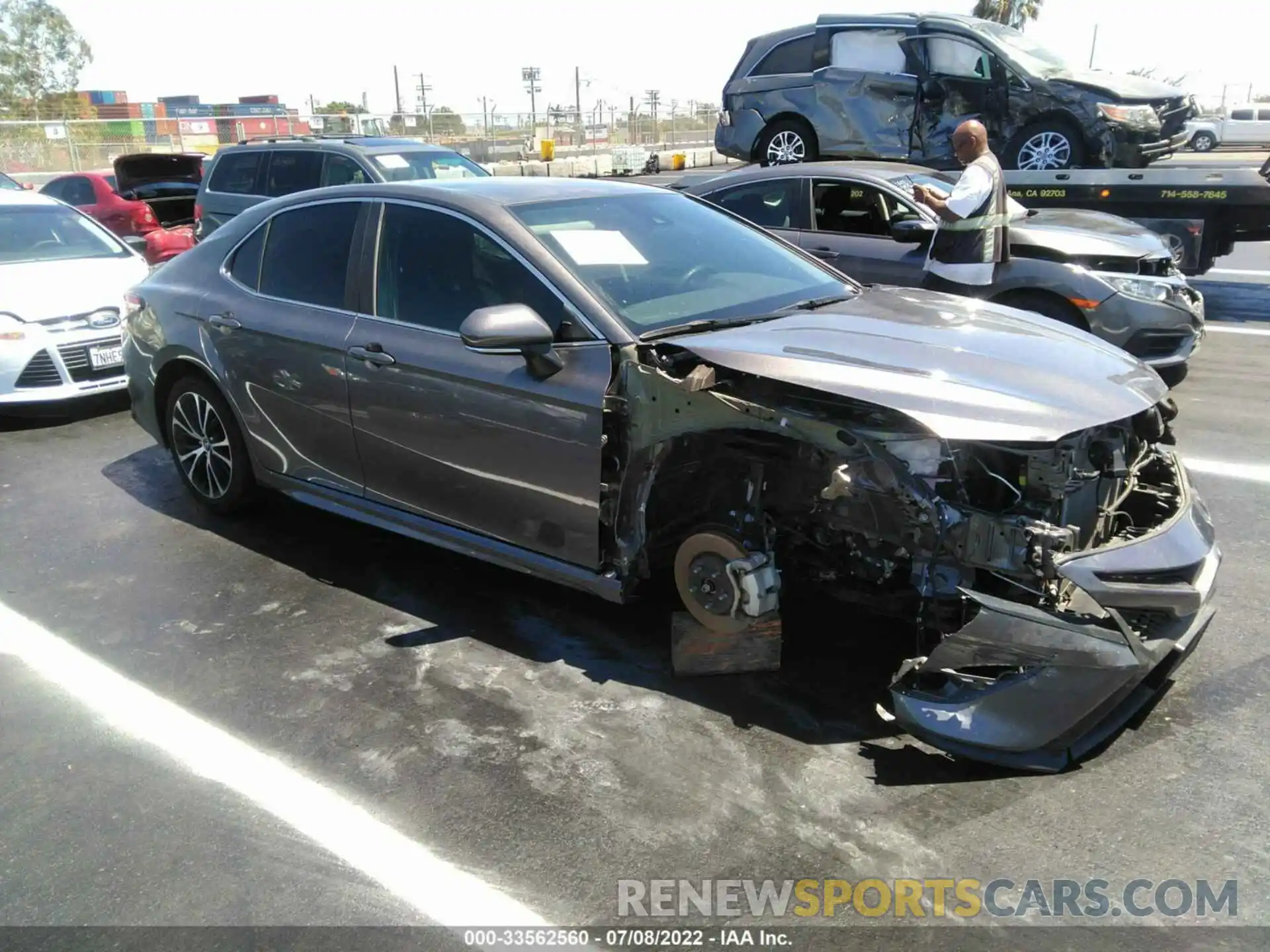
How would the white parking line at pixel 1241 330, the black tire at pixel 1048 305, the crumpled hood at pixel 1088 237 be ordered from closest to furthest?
the black tire at pixel 1048 305
the crumpled hood at pixel 1088 237
the white parking line at pixel 1241 330

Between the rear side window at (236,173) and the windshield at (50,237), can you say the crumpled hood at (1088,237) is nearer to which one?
the windshield at (50,237)

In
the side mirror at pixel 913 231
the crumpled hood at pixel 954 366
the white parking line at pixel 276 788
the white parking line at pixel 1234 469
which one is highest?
the side mirror at pixel 913 231

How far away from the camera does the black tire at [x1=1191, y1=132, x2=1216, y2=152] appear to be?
3198 cm

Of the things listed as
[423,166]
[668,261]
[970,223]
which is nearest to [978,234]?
[970,223]

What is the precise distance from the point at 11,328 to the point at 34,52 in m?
61.9

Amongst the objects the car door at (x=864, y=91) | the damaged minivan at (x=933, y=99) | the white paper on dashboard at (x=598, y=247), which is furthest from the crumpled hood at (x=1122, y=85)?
the white paper on dashboard at (x=598, y=247)

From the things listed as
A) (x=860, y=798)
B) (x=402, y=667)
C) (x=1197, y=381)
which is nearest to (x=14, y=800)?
(x=402, y=667)

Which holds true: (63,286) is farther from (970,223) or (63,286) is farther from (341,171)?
(970,223)

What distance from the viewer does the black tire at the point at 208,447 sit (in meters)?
5.18

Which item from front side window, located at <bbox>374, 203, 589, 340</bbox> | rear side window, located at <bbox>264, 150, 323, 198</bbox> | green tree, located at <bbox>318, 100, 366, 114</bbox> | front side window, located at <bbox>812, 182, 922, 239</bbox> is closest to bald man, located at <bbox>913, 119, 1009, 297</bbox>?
front side window, located at <bbox>812, 182, 922, 239</bbox>

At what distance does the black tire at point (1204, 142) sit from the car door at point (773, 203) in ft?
98.8

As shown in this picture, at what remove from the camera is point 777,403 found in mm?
3316

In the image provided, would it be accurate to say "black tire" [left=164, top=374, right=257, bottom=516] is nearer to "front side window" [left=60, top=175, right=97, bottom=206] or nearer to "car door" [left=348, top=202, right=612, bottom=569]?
"car door" [left=348, top=202, right=612, bottom=569]

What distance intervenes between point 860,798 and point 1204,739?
3.87 ft
